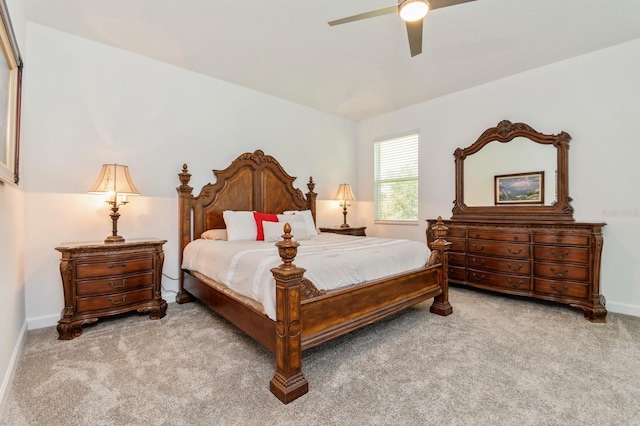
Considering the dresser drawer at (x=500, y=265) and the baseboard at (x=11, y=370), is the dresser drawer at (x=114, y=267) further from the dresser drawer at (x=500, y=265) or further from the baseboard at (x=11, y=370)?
the dresser drawer at (x=500, y=265)

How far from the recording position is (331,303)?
2.11 meters

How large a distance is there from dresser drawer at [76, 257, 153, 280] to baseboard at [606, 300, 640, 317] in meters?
4.84

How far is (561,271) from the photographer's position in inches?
128

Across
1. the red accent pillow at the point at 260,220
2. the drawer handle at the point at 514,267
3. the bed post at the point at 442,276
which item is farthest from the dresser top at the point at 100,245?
the drawer handle at the point at 514,267

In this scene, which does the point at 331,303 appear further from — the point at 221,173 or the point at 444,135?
the point at 444,135

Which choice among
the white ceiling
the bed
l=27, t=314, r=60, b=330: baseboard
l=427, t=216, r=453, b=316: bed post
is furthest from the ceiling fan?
l=27, t=314, r=60, b=330: baseboard

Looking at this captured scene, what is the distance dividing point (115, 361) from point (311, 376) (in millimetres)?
1431

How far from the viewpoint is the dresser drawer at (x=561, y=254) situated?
10.3ft

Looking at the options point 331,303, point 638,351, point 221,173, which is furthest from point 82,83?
point 638,351

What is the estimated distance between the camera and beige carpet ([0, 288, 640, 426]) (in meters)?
1.62

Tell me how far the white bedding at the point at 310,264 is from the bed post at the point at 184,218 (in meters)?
0.52

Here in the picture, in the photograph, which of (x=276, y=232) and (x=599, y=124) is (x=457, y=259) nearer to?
(x=599, y=124)

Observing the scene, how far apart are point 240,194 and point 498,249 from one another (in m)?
3.36

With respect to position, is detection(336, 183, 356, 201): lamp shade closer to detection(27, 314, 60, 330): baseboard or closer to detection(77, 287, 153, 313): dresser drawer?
detection(77, 287, 153, 313): dresser drawer
